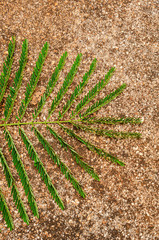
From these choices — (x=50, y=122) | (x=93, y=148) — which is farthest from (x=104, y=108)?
(x=50, y=122)

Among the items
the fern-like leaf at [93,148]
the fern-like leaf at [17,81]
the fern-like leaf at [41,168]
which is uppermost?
the fern-like leaf at [17,81]

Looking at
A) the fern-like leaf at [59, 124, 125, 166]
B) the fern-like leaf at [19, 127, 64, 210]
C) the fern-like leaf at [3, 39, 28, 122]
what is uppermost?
the fern-like leaf at [3, 39, 28, 122]

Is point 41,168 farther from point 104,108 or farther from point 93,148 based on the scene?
point 104,108

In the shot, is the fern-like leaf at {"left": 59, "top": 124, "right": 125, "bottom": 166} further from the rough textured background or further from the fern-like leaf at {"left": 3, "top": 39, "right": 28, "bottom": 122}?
the fern-like leaf at {"left": 3, "top": 39, "right": 28, "bottom": 122}

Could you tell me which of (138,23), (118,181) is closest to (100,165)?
(118,181)

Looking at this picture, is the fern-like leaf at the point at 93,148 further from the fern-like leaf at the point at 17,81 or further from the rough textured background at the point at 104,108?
the fern-like leaf at the point at 17,81

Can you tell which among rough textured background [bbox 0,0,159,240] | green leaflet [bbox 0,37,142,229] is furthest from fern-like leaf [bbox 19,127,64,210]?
rough textured background [bbox 0,0,159,240]

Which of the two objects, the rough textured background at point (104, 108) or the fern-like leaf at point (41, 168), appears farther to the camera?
the rough textured background at point (104, 108)

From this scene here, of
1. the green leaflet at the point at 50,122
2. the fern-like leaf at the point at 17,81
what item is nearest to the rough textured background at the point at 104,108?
the green leaflet at the point at 50,122

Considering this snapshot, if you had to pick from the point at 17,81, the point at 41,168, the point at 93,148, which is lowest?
the point at 41,168
